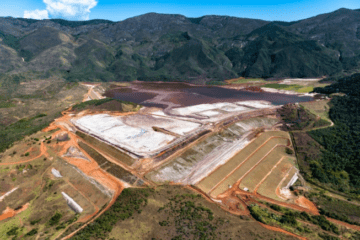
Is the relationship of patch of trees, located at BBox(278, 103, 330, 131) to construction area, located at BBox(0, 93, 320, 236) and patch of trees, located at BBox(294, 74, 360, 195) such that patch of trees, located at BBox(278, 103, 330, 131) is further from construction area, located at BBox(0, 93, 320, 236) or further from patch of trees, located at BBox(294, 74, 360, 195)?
patch of trees, located at BBox(294, 74, 360, 195)

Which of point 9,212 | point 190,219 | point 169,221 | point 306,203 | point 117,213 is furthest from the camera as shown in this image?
point 306,203

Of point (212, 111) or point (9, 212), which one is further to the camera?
point (212, 111)

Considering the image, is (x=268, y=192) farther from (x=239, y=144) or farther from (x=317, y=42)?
(x=317, y=42)

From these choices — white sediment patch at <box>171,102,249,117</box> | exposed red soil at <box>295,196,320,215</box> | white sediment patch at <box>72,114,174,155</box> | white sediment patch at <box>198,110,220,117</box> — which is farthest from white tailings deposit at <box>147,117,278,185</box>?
white sediment patch at <box>171,102,249,117</box>

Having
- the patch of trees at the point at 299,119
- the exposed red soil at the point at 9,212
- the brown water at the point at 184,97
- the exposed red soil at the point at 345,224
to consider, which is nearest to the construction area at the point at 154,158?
the exposed red soil at the point at 9,212

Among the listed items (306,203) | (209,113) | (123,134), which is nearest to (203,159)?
(306,203)

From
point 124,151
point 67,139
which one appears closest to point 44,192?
point 124,151

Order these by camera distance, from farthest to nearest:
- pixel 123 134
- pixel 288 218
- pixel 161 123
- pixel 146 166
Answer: pixel 161 123, pixel 123 134, pixel 146 166, pixel 288 218

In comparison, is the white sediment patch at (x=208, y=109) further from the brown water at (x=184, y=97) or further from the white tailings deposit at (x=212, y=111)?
the brown water at (x=184, y=97)

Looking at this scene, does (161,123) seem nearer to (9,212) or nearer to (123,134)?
(123,134)
